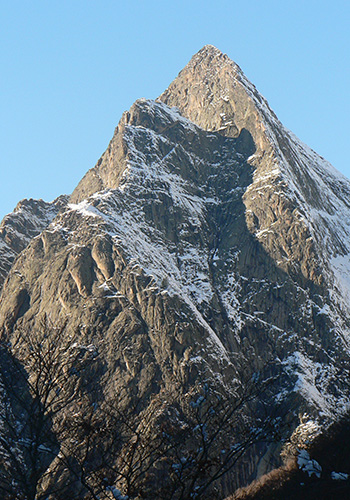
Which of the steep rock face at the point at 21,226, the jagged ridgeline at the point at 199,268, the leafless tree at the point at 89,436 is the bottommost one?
the leafless tree at the point at 89,436

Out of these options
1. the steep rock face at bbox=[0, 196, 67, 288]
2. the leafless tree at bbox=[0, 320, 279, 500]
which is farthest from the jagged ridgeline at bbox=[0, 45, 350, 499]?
the leafless tree at bbox=[0, 320, 279, 500]

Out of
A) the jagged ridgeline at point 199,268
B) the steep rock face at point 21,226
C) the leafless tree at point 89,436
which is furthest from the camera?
the steep rock face at point 21,226

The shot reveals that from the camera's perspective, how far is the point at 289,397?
89750mm

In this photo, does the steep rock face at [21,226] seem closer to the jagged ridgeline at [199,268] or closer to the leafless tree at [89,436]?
the jagged ridgeline at [199,268]

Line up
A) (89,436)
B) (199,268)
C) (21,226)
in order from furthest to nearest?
(21,226) < (199,268) < (89,436)

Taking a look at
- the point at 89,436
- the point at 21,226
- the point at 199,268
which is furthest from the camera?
the point at 21,226

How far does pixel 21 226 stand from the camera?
13938 centimetres

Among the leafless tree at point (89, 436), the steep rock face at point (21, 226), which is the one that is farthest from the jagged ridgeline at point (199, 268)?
the leafless tree at point (89, 436)

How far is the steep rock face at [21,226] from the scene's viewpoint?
129 m

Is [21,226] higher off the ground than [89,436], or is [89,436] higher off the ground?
[21,226]

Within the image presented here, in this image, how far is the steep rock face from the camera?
129 m

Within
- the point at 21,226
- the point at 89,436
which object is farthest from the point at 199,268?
the point at 89,436

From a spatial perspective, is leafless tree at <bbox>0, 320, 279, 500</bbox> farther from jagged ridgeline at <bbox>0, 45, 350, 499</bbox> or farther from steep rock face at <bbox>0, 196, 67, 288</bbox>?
steep rock face at <bbox>0, 196, 67, 288</bbox>

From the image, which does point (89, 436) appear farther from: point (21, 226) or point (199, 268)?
point (21, 226)
